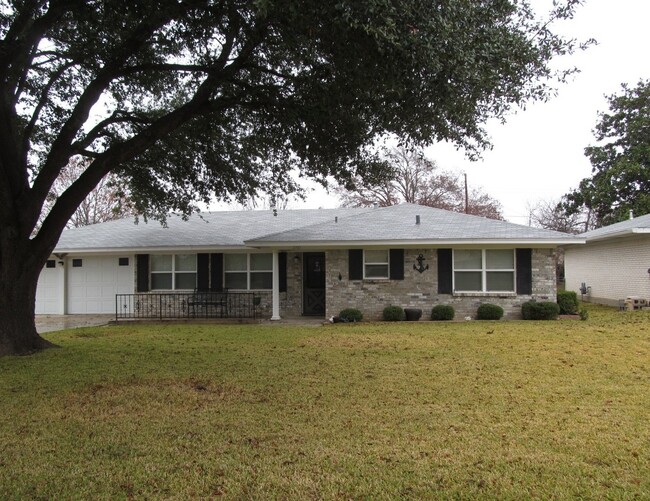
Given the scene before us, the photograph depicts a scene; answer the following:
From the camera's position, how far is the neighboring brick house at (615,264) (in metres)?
17.8

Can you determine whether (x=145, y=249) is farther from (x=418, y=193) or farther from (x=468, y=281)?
(x=418, y=193)

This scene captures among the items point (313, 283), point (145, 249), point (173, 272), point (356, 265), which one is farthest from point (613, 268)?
point (145, 249)

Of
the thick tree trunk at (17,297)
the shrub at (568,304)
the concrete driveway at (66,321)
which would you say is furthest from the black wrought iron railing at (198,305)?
the shrub at (568,304)

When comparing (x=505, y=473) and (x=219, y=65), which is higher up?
(x=219, y=65)

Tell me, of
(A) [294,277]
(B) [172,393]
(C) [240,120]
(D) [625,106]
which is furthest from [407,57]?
(D) [625,106]

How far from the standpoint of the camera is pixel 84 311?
61.5 feet

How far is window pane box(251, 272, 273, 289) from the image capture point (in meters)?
16.9

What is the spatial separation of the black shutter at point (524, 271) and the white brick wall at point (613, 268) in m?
5.64

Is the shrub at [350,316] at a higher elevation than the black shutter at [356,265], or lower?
lower

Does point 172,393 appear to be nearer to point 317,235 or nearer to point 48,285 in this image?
point 317,235

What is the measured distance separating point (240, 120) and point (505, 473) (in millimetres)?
9068

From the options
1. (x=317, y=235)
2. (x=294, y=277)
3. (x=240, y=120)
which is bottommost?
(x=294, y=277)

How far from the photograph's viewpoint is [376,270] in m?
15.7

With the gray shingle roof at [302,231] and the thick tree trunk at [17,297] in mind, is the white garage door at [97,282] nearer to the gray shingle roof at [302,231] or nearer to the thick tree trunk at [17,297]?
the gray shingle roof at [302,231]
